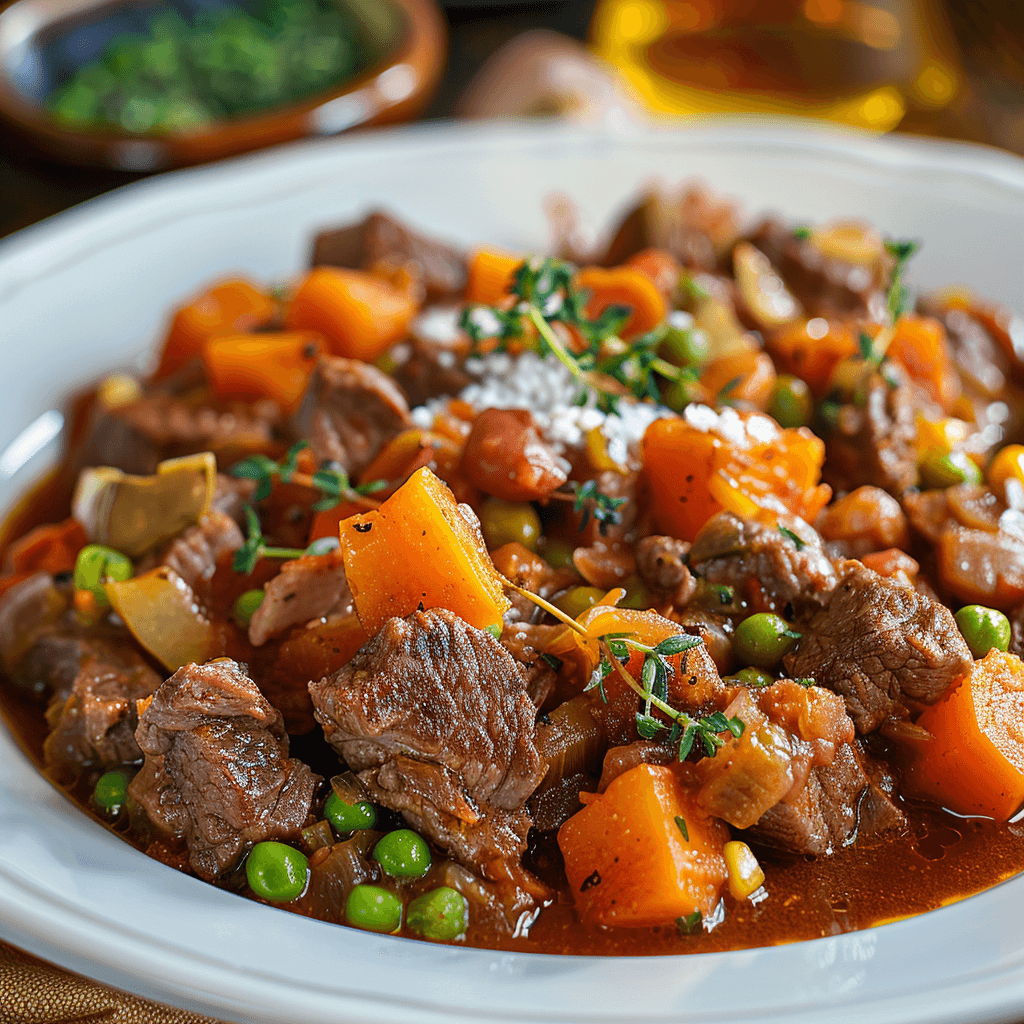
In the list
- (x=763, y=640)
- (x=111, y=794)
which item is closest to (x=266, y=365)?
(x=111, y=794)

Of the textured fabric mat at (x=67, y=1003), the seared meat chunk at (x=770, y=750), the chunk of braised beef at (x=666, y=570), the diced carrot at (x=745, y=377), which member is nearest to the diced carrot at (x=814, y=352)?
the diced carrot at (x=745, y=377)

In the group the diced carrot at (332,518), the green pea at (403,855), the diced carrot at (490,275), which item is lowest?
the green pea at (403,855)

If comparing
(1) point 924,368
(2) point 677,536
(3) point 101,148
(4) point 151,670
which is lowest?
(1) point 924,368

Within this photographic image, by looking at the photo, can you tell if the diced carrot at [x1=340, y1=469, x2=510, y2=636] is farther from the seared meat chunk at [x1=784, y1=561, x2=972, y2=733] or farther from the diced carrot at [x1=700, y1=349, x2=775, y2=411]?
the diced carrot at [x1=700, y1=349, x2=775, y2=411]

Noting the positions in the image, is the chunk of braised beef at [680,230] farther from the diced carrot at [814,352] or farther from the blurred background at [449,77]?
the blurred background at [449,77]

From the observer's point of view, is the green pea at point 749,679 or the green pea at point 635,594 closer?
the green pea at point 749,679

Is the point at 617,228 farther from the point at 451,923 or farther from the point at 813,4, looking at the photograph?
the point at 451,923

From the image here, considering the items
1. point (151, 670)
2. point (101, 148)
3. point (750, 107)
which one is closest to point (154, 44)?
point (101, 148)
